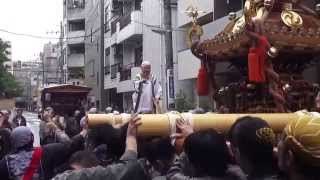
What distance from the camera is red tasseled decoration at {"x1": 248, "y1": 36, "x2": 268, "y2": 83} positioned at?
198 inches

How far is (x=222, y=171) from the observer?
2.98 metres

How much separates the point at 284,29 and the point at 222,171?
266 centimetres

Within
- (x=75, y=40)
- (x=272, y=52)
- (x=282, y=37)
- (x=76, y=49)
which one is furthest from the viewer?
(x=76, y=49)

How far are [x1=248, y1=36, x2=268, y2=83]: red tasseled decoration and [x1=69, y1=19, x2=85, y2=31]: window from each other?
52147 mm

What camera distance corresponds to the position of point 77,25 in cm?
5697

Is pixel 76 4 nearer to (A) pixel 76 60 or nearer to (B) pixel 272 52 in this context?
(A) pixel 76 60

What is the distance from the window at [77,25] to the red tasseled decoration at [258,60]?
52147mm

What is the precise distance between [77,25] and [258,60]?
174 ft

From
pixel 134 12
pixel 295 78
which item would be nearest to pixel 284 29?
pixel 295 78

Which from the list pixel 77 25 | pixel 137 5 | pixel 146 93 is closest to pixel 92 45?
pixel 77 25

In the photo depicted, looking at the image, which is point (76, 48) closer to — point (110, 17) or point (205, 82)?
point (110, 17)

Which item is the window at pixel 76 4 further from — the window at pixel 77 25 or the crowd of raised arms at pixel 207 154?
the crowd of raised arms at pixel 207 154

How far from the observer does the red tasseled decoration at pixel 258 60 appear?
16.5 feet

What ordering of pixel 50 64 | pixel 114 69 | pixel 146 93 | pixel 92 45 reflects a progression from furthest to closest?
1. pixel 50 64
2. pixel 92 45
3. pixel 114 69
4. pixel 146 93
